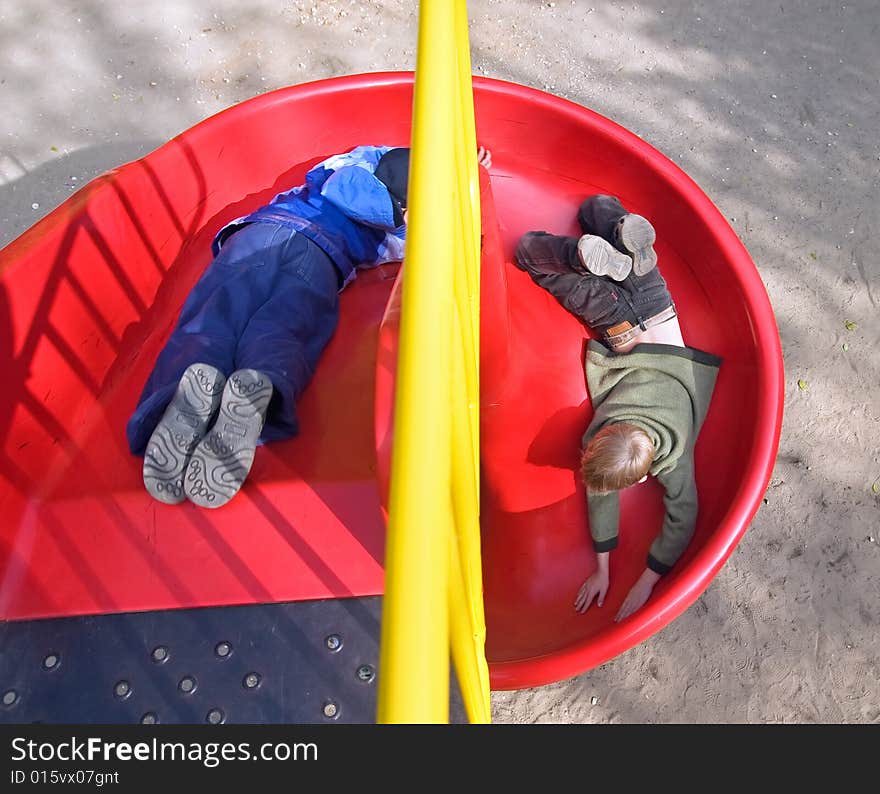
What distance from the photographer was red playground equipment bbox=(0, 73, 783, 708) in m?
1.25

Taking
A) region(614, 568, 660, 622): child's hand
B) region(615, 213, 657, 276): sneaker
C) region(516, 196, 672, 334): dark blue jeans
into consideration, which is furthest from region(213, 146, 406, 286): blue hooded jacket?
region(614, 568, 660, 622): child's hand

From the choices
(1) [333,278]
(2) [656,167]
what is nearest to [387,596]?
(1) [333,278]

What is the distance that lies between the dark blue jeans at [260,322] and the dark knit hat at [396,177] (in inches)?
8.0

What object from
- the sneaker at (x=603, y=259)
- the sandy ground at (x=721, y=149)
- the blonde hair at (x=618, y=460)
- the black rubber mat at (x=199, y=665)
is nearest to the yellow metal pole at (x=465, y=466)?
the black rubber mat at (x=199, y=665)

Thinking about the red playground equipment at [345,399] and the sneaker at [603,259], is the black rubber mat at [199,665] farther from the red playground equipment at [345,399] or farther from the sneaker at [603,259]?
the sneaker at [603,259]

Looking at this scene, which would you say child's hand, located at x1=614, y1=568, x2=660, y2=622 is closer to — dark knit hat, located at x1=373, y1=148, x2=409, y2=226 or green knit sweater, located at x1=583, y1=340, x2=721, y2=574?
green knit sweater, located at x1=583, y1=340, x2=721, y2=574

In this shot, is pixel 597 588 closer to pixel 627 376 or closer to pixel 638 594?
Answer: pixel 638 594

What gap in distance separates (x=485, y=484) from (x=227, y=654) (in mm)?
616

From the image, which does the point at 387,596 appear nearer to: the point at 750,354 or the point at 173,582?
the point at 173,582

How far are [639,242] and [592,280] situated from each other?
0.13 metres

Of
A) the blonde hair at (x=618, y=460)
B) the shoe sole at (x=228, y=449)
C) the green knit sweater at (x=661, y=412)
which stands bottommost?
the green knit sweater at (x=661, y=412)

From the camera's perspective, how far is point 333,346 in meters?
1.55

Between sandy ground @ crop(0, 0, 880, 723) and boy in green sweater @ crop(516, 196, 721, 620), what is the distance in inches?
11.7

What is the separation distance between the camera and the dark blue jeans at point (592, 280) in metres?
1.58
